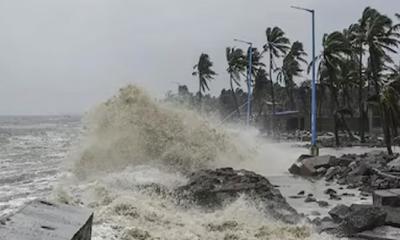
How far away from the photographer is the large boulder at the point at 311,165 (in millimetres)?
20047

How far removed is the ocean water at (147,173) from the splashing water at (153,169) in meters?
0.02

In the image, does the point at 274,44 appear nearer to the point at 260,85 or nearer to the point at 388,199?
the point at 260,85

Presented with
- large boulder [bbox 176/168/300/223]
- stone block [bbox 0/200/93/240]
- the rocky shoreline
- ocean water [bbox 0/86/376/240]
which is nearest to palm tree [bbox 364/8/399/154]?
ocean water [bbox 0/86/376/240]

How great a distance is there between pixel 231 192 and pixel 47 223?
20.9ft

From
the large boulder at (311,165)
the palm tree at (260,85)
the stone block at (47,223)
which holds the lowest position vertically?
the large boulder at (311,165)

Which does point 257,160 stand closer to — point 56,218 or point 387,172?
point 387,172

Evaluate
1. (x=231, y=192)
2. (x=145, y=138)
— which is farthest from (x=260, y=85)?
(x=231, y=192)

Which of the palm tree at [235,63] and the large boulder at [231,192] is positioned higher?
the palm tree at [235,63]

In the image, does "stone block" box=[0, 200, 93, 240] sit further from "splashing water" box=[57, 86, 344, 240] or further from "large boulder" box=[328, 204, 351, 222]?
"large boulder" box=[328, 204, 351, 222]

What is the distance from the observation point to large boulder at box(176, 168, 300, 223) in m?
11.7

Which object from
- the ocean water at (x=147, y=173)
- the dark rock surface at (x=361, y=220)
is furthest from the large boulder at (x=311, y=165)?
the dark rock surface at (x=361, y=220)

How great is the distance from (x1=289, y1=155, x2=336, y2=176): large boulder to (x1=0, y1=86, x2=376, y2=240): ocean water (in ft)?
2.67

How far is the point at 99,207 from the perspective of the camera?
1150 cm

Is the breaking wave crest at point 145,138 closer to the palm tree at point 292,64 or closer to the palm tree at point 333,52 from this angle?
the palm tree at point 333,52
